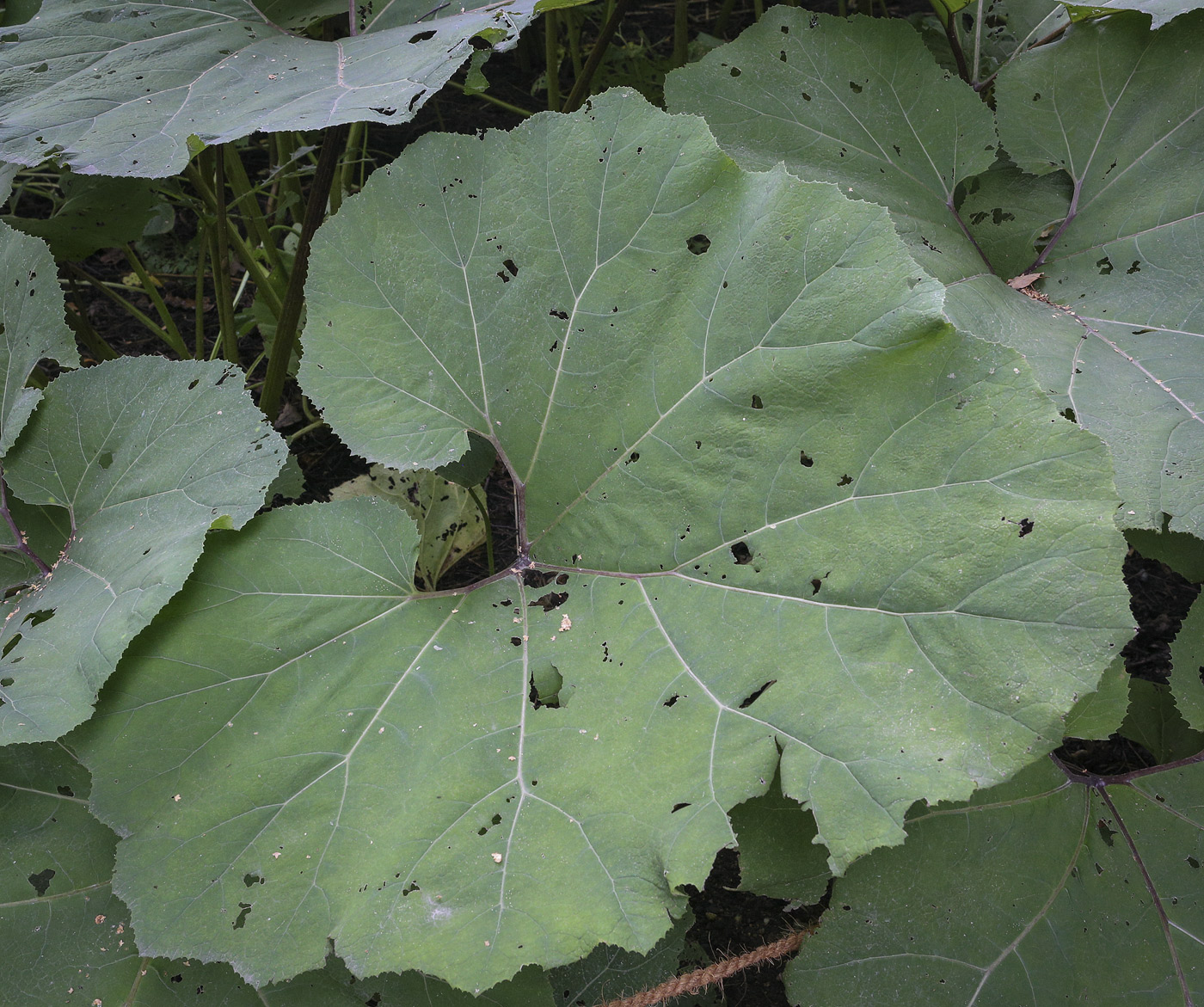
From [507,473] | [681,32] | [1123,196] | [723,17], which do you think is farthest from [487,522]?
[723,17]

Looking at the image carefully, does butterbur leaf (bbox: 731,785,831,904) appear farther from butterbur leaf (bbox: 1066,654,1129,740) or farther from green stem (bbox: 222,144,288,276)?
green stem (bbox: 222,144,288,276)

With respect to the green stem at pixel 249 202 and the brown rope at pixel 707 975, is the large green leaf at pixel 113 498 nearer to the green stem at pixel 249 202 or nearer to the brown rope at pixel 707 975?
the green stem at pixel 249 202

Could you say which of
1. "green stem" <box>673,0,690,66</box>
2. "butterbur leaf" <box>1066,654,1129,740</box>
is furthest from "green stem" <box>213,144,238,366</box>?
"butterbur leaf" <box>1066,654,1129,740</box>

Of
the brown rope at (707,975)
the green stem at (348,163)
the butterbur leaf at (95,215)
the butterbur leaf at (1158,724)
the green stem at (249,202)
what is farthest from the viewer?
the green stem at (348,163)

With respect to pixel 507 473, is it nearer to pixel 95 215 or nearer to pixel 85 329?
pixel 95 215

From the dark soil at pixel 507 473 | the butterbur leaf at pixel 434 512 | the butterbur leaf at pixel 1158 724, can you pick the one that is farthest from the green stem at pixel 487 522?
the butterbur leaf at pixel 1158 724

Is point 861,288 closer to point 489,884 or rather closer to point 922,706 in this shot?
point 922,706
